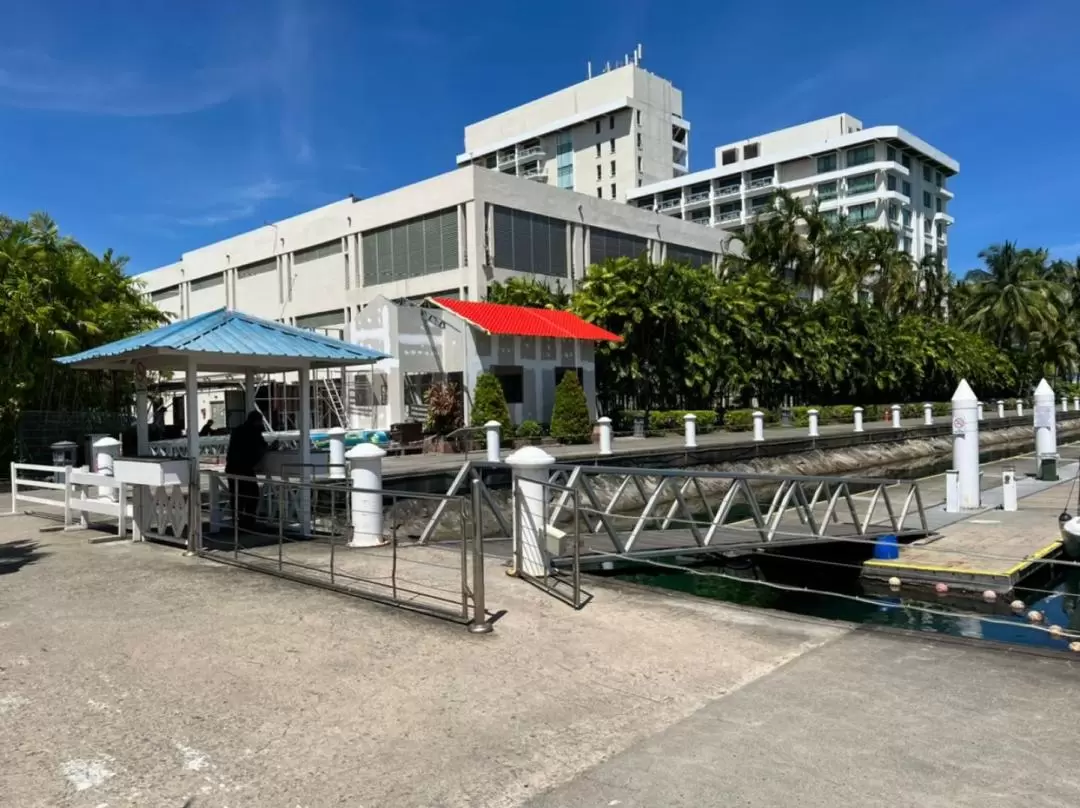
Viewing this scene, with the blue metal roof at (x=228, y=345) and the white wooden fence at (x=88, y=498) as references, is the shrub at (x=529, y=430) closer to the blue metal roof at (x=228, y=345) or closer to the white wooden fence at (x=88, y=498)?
the white wooden fence at (x=88, y=498)

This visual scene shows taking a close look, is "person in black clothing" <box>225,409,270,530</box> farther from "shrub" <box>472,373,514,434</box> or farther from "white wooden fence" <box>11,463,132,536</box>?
"shrub" <box>472,373,514,434</box>

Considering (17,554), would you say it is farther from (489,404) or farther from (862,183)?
(862,183)

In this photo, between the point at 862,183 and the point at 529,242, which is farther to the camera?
the point at 862,183

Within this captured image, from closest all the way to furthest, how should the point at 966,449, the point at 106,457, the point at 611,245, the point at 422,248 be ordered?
the point at 106,457 → the point at 966,449 → the point at 422,248 → the point at 611,245

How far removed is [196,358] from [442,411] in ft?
56.9

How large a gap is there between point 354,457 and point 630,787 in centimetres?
676

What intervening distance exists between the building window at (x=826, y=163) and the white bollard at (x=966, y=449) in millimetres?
73810

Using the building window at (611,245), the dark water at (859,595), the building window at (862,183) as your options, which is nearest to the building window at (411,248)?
the building window at (611,245)

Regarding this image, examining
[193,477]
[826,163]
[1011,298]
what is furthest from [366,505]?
[826,163]

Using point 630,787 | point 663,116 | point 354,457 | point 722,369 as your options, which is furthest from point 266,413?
point 663,116

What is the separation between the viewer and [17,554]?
381 inches

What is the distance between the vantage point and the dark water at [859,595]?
9.89m

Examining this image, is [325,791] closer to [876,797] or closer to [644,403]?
[876,797]

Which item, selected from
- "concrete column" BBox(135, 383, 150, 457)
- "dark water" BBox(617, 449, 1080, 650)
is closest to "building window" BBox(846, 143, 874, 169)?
"dark water" BBox(617, 449, 1080, 650)
